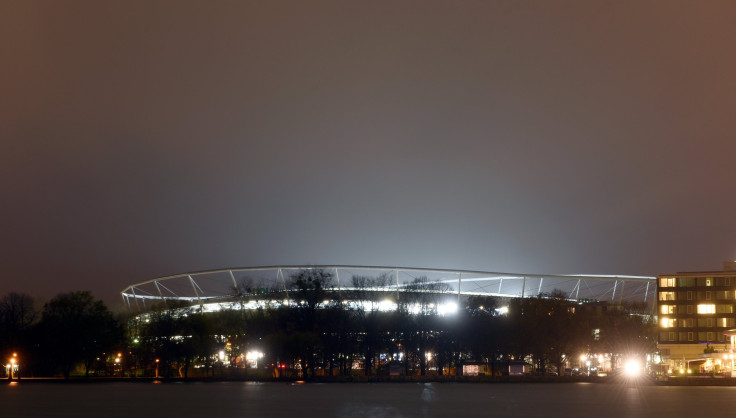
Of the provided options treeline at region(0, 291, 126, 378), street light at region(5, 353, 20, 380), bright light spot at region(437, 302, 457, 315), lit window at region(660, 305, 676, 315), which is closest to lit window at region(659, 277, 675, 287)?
lit window at region(660, 305, 676, 315)

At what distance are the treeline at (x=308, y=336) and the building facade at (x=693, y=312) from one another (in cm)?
3277

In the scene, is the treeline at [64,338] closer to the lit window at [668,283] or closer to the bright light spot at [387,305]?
the bright light spot at [387,305]

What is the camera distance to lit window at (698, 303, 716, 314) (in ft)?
466

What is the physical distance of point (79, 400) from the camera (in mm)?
58219

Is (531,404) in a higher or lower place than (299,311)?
lower

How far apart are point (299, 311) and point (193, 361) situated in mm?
15641

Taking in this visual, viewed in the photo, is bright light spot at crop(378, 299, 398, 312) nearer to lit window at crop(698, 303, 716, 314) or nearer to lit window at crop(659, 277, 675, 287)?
lit window at crop(659, 277, 675, 287)

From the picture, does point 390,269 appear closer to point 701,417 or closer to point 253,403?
point 253,403

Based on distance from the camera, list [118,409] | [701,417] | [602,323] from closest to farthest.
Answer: [701,417], [118,409], [602,323]

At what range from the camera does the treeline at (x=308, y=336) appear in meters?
101

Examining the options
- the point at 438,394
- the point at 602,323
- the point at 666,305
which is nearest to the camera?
the point at 438,394

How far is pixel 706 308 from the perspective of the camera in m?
142

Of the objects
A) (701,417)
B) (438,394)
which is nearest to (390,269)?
(438,394)

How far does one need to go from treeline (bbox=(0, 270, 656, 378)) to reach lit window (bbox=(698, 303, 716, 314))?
1479 inches
